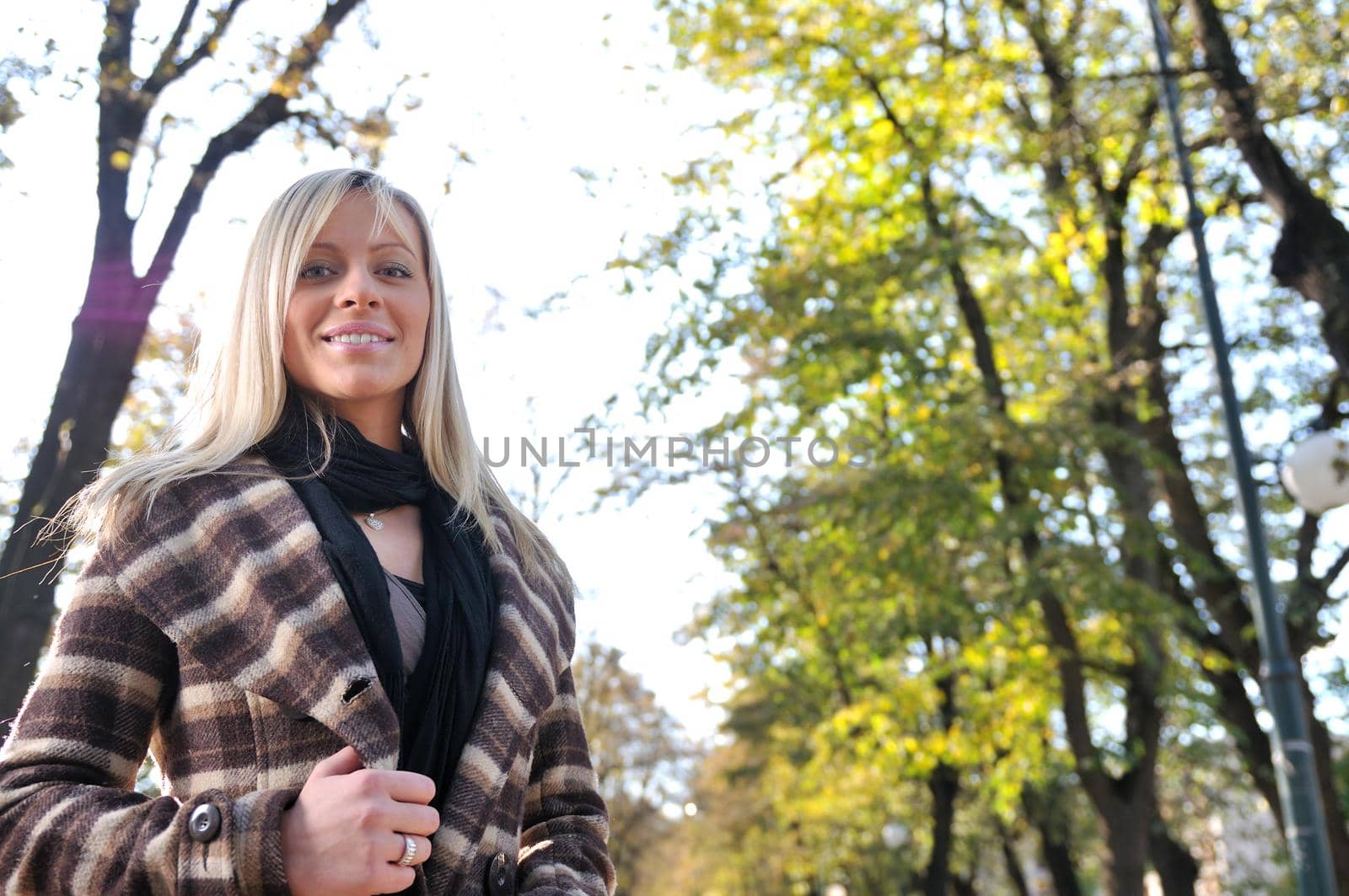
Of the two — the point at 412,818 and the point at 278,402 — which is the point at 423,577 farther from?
the point at 412,818

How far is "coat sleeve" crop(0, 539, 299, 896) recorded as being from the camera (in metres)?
1.46

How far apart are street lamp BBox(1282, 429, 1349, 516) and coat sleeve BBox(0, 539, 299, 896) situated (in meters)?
7.88

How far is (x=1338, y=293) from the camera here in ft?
24.0

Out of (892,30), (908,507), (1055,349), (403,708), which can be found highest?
(892,30)

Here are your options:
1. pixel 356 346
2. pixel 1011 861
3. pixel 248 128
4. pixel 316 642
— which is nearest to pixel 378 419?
pixel 356 346

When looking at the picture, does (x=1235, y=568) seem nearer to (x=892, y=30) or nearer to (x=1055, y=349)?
(x=1055, y=349)

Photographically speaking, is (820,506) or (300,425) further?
(820,506)

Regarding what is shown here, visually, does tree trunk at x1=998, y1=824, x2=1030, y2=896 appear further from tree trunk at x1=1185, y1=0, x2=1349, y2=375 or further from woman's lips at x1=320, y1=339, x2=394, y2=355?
woman's lips at x1=320, y1=339, x2=394, y2=355

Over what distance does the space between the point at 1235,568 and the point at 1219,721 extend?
6.32 feet

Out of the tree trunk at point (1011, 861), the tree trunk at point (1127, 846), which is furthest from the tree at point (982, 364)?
the tree trunk at point (1011, 861)

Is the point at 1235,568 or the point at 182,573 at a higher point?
the point at 1235,568

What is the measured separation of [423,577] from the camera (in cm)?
192

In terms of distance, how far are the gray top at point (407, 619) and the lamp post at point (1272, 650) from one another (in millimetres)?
7514

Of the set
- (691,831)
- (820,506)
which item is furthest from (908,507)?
(691,831)
